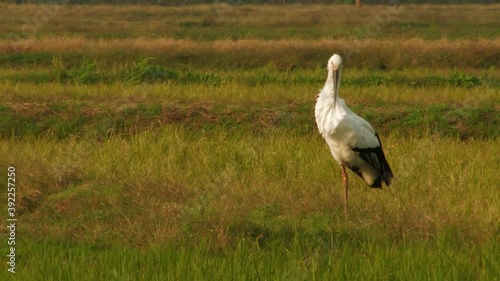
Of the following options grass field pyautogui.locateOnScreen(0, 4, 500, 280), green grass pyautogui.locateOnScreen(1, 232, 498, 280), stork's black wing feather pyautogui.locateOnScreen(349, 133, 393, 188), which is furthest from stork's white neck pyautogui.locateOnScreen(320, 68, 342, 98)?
green grass pyautogui.locateOnScreen(1, 232, 498, 280)

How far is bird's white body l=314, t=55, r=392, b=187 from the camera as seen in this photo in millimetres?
6070

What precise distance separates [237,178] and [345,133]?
1.00 m

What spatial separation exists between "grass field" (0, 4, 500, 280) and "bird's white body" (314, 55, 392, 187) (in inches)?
9.0

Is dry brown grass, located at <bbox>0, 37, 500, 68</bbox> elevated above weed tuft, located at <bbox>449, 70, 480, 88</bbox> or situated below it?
below

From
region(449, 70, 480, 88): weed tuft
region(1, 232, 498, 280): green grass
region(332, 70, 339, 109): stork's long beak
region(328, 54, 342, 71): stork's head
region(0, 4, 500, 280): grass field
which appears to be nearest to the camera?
region(1, 232, 498, 280): green grass

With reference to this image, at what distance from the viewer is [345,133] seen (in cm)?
612

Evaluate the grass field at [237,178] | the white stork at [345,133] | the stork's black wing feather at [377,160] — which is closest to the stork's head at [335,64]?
the white stork at [345,133]

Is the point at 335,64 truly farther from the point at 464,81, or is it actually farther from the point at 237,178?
the point at 464,81

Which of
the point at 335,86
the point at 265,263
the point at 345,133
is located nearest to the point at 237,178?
the point at 345,133

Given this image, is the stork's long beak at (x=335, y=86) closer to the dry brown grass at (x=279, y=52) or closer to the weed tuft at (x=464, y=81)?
the weed tuft at (x=464, y=81)

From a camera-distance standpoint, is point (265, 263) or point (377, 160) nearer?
point (265, 263)

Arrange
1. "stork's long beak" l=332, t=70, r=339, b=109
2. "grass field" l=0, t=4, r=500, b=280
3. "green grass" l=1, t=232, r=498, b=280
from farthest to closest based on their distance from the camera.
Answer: "stork's long beak" l=332, t=70, r=339, b=109 → "grass field" l=0, t=4, r=500, b=280 → "green grass" l=1, t=232, r=498, b=280

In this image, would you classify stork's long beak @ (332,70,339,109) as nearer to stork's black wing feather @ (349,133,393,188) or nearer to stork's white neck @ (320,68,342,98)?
stork's white neck @ (320,68,342,98)

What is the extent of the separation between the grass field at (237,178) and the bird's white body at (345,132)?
0.23 meters
